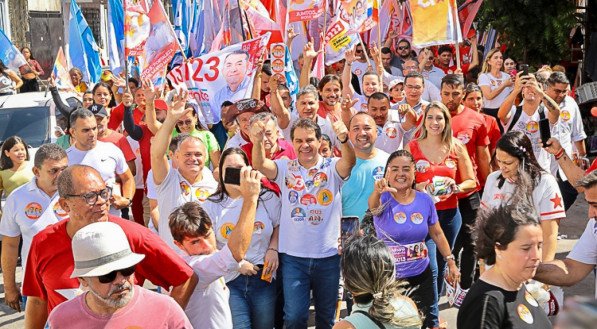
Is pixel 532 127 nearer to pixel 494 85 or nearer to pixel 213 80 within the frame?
pixel 494 85

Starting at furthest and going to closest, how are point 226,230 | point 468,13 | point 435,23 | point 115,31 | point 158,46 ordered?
1. point 468,13
2. point 115,31
3. point 435,23
4. point 158,46
5. point 226,230

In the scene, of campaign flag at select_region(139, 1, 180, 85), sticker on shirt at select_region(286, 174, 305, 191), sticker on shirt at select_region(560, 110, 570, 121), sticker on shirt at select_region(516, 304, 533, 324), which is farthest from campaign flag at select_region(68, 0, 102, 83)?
sticker on shirt at select_region(516, 304, 533, 324)

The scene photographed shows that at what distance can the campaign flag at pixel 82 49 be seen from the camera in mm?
12695

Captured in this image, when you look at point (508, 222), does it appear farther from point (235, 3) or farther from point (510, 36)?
point (510, 36)

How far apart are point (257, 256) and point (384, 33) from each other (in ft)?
31.9

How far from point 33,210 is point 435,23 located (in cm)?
618

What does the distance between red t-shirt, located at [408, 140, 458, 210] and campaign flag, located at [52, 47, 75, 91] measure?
22.2ft

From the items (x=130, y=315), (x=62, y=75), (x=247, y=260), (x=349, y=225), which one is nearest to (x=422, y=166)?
(x=349, y=225)

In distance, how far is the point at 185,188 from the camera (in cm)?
564

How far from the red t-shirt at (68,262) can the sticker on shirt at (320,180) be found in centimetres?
184

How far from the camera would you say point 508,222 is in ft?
11.1

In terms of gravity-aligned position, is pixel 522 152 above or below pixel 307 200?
above

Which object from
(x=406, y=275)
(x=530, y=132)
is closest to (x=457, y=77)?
(x=530, y=132)

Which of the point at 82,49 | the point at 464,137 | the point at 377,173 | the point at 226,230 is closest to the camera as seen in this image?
the point at 226,230
